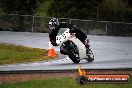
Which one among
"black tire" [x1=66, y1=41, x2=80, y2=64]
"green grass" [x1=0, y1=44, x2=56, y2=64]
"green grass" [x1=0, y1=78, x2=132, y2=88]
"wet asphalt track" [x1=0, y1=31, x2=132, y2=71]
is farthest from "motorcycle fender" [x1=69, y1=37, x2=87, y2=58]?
"green grass" [x1=0, y1=78, x2=132, y2=88]

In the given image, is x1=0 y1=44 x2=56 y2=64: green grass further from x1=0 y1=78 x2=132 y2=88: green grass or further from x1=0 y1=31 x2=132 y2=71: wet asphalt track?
x1=0 y1=78 x2=132 y2=88: green grass

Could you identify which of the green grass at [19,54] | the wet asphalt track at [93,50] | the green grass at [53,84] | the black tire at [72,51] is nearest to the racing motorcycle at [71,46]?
the black tire at [72,51]

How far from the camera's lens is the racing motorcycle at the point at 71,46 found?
70.8ft

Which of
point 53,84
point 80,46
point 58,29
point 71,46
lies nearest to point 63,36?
point 58,29

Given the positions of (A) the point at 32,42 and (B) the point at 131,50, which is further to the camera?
(A) the point at 32,42

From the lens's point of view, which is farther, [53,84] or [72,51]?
[72,51]

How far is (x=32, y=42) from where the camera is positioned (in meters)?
32.8

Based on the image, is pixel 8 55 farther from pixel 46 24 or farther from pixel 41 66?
pixel 46 24

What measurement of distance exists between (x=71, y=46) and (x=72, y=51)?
0.24 meters

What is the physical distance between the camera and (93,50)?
94.3ft

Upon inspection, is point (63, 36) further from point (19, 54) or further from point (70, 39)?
point (19, 54)

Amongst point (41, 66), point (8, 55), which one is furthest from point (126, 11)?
point (41, 66)

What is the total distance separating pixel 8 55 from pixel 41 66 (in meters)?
4.07

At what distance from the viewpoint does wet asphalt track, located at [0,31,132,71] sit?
2056cm
